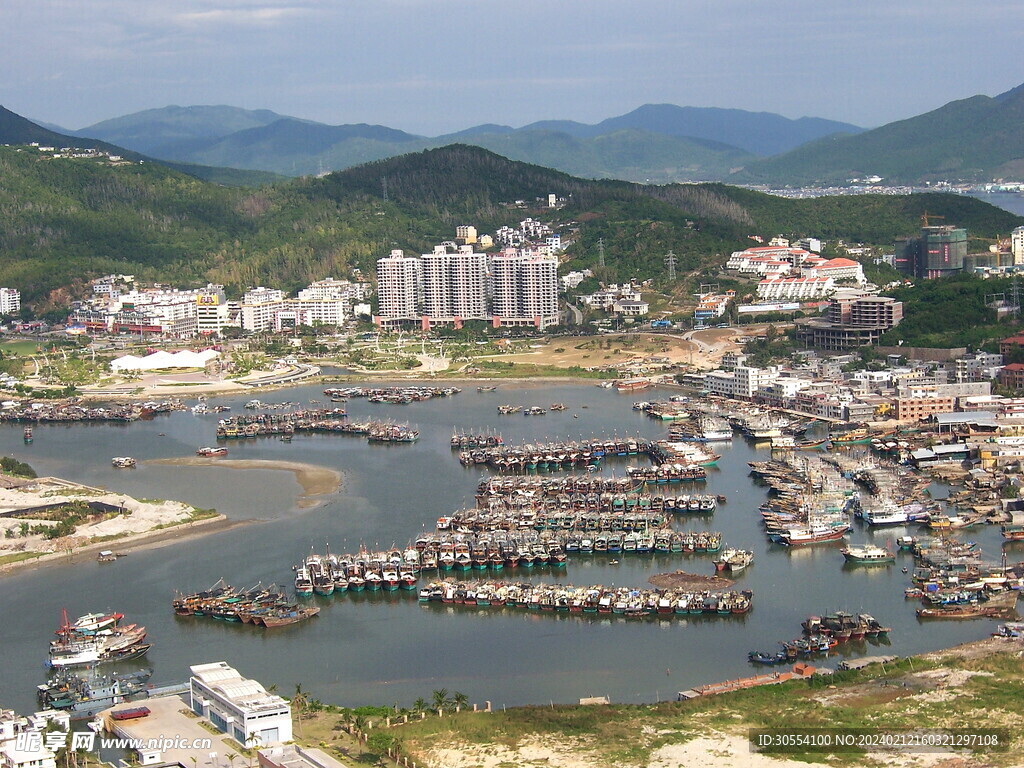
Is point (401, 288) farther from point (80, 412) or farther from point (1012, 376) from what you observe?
→ point (1012, 376)

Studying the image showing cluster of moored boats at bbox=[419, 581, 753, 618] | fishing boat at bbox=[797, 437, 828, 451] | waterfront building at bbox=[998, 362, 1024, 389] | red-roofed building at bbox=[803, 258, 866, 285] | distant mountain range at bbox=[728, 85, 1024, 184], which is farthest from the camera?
distant mountain range at bbox=[728, 85, 1024, 184]

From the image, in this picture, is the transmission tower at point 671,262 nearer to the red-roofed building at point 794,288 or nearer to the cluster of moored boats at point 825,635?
the red-roofed building at point 794,288

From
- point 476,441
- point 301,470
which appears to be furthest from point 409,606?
point 476,441

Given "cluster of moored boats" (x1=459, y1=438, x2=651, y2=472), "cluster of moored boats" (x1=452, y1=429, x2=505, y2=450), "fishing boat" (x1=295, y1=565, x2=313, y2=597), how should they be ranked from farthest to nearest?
1. "cluster of moored boats" (x1=452, y1=429, x2=505, y2=450)
2. "cluster of moored boats" (x1=459, y1=438, x2=651, y2=472)
3. "fishing boat" (x1=295, y1=565, x2=313, y2=597)

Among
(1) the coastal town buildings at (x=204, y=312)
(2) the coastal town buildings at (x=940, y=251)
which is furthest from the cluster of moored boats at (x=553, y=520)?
(2) the coastal town buildings at (x=940, y=251)

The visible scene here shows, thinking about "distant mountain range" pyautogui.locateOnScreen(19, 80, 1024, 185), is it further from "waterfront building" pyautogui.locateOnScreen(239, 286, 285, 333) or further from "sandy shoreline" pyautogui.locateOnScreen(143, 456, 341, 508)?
"sandy shoreline" pyautogui.locateOnScreen(143, 456, 341, 508)

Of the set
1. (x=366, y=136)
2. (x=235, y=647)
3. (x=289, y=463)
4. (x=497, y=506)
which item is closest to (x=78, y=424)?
(x=289, y=463)

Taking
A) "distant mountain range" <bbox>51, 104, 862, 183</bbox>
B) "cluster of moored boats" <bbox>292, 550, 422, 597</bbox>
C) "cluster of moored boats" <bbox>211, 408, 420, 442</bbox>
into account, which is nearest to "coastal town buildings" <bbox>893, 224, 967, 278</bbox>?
"cluster of moored boats" <bbox>211, 408, 420, 442</bbox>

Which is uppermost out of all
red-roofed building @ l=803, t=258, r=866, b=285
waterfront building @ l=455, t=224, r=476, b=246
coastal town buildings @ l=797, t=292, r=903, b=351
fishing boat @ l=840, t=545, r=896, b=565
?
waterfront building @ l=455, t=224, r=476, b=246
